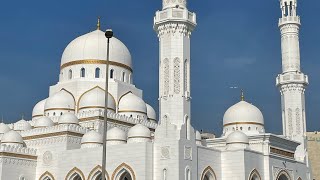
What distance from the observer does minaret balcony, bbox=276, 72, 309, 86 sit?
3284 centimetres

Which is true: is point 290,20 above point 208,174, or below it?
above

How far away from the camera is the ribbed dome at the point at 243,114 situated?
31.9m

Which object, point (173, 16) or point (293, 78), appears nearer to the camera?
point (173, 16)

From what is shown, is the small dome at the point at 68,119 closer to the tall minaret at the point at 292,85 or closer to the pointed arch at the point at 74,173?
the pointed arch at the point at 74,173

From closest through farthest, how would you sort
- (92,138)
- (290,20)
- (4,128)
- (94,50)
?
1. (92,138)
2. (4,128)
3. (290,20)
4. (94,50)

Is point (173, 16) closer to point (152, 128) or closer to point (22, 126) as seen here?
point (152, 128)

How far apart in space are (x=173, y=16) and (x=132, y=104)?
10116 millimetres

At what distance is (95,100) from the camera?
31703 millimetres

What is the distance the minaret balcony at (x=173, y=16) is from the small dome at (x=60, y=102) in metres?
10.4

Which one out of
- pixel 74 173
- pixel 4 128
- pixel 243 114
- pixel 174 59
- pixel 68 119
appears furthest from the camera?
pixel 4 128

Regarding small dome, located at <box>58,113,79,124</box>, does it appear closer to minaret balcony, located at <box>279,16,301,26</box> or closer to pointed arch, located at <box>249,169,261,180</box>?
pointed arch, located at <box>249,169,261,180</box>

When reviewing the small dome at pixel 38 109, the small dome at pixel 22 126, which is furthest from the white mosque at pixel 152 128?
the small dome at pixel 38 109

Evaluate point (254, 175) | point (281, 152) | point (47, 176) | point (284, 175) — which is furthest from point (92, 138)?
point (284, 175)

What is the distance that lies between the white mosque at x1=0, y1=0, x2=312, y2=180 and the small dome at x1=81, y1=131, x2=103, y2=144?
0.02 m
